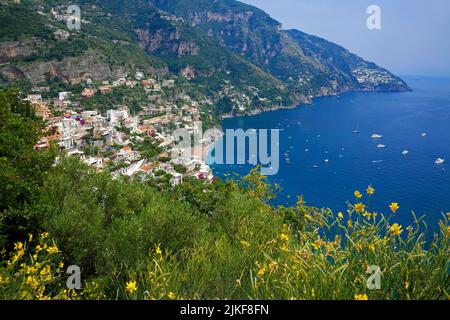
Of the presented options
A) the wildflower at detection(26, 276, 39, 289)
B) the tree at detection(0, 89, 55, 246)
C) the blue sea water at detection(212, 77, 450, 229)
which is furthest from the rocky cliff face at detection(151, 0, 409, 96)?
the wildflower at detection(26, 276, 39, 289)

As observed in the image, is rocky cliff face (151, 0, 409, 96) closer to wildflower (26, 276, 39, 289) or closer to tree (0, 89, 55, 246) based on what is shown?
tree (0, 89, 55, 246)

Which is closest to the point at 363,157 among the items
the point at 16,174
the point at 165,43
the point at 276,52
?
the point at 16,174

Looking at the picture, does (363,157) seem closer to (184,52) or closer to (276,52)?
(184,52)

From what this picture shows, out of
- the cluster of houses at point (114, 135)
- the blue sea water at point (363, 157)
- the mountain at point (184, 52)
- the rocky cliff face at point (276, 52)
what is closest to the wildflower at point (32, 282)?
the blue sea water at point (363, 157)

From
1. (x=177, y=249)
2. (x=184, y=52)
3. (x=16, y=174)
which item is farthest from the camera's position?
(x=184, y=52)

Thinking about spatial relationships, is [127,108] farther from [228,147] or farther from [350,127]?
[350,127]
